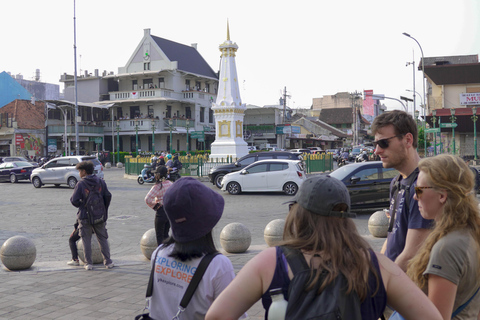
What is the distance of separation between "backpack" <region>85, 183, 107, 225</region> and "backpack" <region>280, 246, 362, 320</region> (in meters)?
6.41

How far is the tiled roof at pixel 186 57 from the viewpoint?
58.2 m

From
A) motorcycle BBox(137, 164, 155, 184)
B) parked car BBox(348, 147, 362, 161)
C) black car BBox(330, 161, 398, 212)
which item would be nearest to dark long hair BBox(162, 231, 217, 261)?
black car BBox(330, 161, 398, 212)

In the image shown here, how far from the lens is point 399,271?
1.93 meters

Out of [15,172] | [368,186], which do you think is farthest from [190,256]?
[15,172]

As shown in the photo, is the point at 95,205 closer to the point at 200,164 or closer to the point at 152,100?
the point at 200,164

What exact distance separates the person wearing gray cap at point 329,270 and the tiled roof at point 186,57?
57373 millimetres

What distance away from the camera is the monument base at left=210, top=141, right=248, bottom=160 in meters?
33.0

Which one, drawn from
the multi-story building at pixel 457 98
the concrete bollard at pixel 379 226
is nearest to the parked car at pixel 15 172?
the concrete bollard at pixel 379 226

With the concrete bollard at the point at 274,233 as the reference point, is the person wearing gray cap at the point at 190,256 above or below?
above

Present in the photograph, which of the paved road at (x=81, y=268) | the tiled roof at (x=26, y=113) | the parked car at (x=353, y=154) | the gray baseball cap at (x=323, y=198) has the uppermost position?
the tiled roof at (x=26, y=113)

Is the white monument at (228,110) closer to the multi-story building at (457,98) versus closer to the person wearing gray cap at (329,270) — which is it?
the multi-story building at (457,98)

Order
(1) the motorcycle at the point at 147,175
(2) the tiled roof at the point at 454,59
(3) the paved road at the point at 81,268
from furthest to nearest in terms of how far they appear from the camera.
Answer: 1. (2) the tiled roof at the point at 454,59
2. (1) the motorcycle at the point at 147,175
3. (3) the paved road at the point at 81,268

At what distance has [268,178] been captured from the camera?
64.6ft

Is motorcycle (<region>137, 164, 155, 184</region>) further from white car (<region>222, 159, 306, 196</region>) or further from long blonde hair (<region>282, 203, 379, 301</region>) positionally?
long blonde hair (<region>282, 203, 379, 301</region>)
